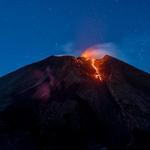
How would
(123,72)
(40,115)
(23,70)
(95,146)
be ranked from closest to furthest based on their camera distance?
(95,146), (40,115), (123,72), (23,70)

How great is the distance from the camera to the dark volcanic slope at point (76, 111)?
16.2 metres

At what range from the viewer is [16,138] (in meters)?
Answer: 17.2

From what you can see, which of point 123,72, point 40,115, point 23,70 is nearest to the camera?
point 40,115

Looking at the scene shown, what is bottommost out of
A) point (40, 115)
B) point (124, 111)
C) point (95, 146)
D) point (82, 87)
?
point (95, 146)

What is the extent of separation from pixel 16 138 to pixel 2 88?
17.7ft

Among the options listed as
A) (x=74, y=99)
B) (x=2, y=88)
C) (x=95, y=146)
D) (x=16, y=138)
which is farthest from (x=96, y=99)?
(x=2, y=88)

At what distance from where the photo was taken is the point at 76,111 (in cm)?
1750

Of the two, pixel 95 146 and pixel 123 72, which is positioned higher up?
pixel 123 72

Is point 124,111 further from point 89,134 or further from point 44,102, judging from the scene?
point 44,102

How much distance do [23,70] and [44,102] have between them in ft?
19.7

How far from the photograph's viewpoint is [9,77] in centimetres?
2367

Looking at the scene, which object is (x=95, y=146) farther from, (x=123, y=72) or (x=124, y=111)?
(x=123, y=72)

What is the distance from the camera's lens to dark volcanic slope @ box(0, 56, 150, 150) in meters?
16.2

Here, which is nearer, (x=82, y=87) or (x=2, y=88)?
(x=82, y=87)
